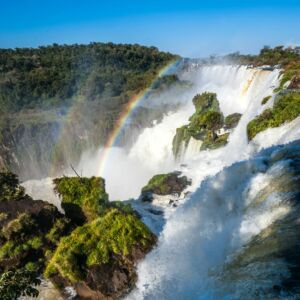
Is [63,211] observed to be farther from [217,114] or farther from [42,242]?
[217,114]

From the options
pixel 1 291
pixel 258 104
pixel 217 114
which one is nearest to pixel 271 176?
pixel 1 291

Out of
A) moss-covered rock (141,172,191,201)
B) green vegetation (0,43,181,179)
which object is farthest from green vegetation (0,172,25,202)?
green vegetation (0,43,181,179)

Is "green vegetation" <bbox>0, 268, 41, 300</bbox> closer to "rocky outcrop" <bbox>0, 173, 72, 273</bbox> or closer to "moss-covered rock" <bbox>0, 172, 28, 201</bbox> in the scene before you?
"rocky outcrop" <bbox>0, 173, 72, 273</bbox>

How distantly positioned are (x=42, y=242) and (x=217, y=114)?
927 inches

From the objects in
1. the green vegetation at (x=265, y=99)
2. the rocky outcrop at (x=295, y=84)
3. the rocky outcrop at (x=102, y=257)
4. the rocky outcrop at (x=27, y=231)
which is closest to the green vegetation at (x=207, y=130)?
the green vegetation at (x=265, y=99)

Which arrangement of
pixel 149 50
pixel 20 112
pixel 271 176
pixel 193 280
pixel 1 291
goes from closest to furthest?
pixel 1 291 < pixel 193 280 < pixel 271 176 < pixel 20 112 < pixel 149 50

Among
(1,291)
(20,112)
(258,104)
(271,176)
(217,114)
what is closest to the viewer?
(1,291)

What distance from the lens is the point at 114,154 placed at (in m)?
46.3

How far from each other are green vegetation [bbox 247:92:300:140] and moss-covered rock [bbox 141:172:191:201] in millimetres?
Result: 5043

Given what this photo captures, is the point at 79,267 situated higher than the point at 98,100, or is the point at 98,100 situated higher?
the point at 79,267

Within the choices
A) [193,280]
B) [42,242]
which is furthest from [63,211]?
[193,280]

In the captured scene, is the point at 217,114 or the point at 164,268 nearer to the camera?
the point at 164,268

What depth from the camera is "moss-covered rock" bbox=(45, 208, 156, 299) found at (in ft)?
37.3

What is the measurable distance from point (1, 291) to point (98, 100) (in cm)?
7372
